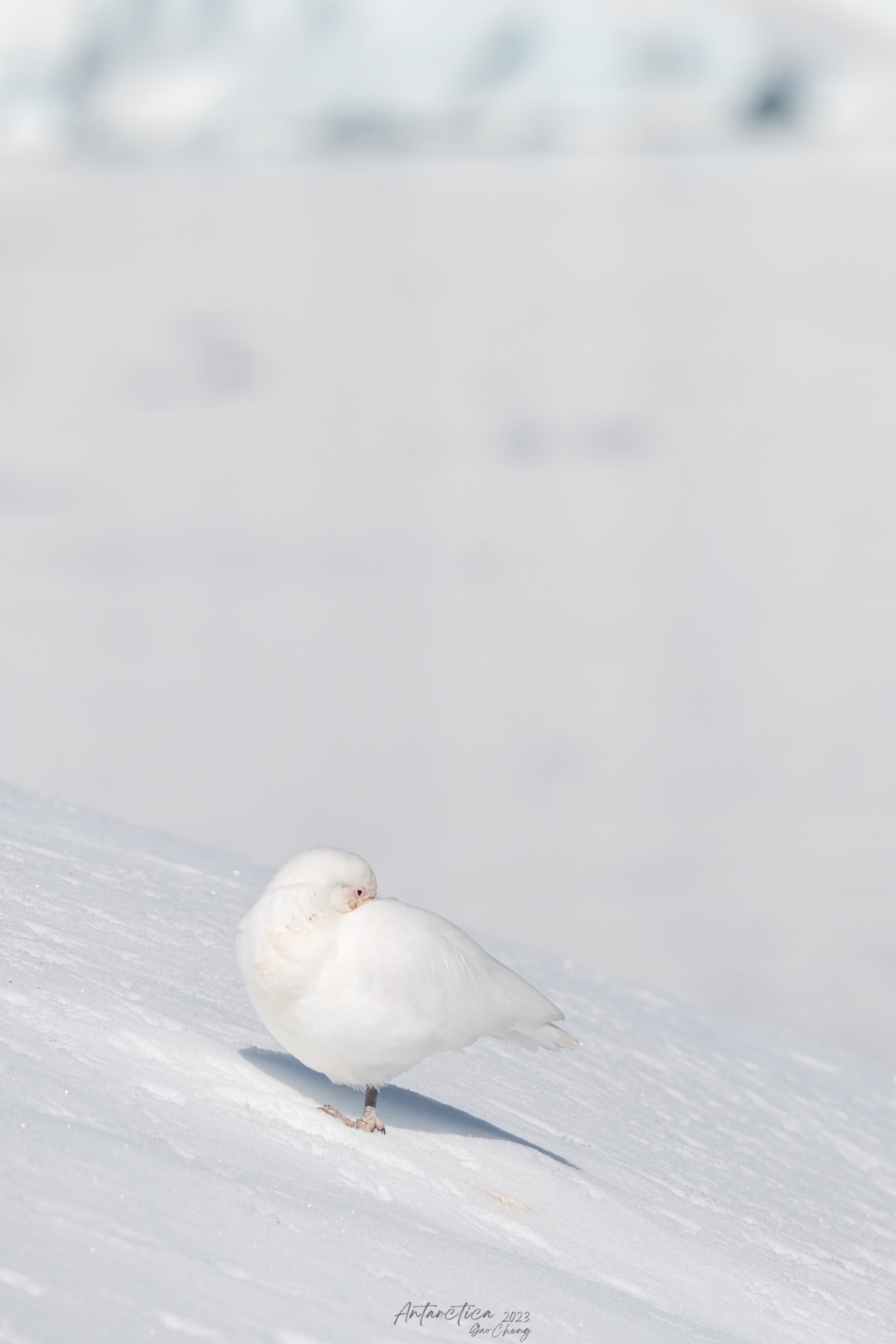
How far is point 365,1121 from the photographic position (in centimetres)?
259

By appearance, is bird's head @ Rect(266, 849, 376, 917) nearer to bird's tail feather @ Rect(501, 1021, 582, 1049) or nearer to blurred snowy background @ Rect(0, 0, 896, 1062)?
bird's tail feather @ Rect(501, 1021, 582, 1049)

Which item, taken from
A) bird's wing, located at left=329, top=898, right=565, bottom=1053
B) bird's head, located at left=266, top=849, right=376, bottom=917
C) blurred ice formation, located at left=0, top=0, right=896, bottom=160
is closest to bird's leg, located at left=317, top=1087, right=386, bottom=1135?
bird's wing, located at left=329, top=898, right=565, bottom=1053

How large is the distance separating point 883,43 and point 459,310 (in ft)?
59.6

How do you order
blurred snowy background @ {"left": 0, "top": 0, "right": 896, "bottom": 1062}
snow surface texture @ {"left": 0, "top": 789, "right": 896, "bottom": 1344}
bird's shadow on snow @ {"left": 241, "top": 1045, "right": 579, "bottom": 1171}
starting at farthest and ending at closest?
blurred snowy background @ {"left": 0, "top": 0, "right": 896, "bottom": 1062}, bird's shadow on snow @ {"left": 241, "top": 1045, "right": 579, "bottom": 1171}, snow surface texture @ {"left": 0, "top": 789, "right": 896, "bottom": 1344}

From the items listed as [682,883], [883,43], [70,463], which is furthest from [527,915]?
[883,43]

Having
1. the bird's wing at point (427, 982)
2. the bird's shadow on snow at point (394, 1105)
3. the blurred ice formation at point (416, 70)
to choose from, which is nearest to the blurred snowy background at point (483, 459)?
the blurred ice formation at point (416, 70)

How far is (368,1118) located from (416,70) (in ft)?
143

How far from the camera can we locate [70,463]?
22.8m

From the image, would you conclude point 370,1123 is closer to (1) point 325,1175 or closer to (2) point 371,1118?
(2) point 371,1118

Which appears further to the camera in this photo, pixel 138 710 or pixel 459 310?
pixel 459 310

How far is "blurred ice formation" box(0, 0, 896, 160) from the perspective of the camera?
42594 mm

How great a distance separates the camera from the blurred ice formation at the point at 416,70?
1677 inches

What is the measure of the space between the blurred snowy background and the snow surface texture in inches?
160

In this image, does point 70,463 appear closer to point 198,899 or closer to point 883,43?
point 198,899
